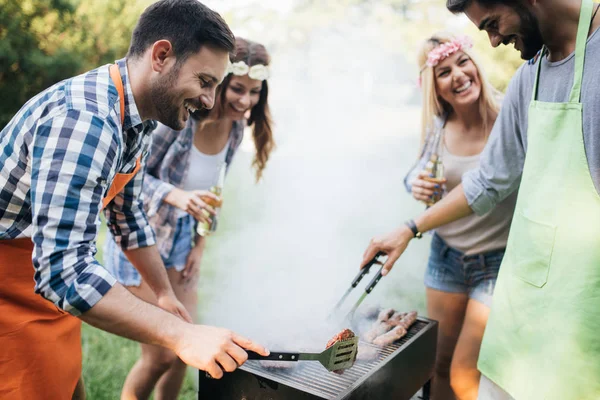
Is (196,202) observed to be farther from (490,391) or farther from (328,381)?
(490,391)

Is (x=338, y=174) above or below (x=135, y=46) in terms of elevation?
below

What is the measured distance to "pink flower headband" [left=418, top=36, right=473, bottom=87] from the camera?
2.84 meters

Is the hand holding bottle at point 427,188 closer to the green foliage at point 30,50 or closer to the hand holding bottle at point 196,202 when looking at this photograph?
the hand holding bottle at point 196,202

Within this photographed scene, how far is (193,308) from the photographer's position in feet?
10.8

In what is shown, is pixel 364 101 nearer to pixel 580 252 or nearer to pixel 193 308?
pixel 193 308

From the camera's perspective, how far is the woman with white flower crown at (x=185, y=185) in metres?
2.87

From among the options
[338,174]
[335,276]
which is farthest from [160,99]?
[338,174]

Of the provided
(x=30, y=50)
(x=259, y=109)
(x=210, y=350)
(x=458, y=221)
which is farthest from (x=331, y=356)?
(x=30, y=50)

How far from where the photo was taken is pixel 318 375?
1.92 meters

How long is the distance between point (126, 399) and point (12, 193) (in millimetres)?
1860

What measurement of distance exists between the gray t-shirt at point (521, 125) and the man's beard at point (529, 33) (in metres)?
0.09

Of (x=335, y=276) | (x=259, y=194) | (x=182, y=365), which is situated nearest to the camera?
(x=182, y=365)

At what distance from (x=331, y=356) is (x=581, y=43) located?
1.40 meters

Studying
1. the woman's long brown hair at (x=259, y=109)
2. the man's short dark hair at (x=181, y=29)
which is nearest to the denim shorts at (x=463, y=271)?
the woman's long brown hair at (x=259, y=109)
